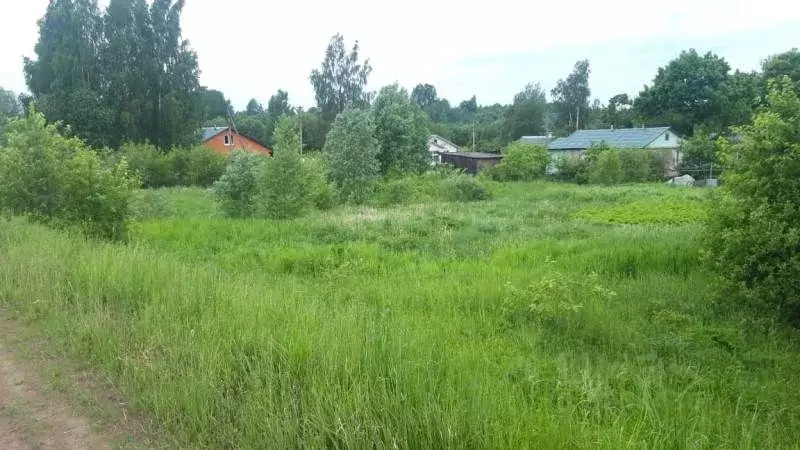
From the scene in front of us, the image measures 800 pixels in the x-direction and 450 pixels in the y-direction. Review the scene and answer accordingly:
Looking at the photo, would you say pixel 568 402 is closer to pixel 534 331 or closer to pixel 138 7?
pixel 534 331

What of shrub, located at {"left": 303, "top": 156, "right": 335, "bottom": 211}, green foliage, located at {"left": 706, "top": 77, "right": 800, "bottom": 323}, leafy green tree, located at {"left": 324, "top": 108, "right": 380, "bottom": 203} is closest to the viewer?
green foliage, located at {"left": 706, "top": 77, "right": 800, "bottom": 323}

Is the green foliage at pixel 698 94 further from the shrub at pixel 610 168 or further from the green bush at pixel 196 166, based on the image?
the green bush at pixel 196 166

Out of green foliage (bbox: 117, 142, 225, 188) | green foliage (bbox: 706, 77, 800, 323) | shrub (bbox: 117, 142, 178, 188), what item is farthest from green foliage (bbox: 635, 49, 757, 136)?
green foliage (bbox: 706, 77, 800, 323)

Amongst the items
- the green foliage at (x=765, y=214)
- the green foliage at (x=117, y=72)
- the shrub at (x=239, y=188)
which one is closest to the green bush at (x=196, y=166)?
the green foliage at (x=117, y=72)

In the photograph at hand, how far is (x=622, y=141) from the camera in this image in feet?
176

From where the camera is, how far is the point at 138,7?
145 ft

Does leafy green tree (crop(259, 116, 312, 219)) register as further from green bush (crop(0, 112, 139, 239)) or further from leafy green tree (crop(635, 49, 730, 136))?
leafy green tree (crop(635, 49, 730, 136))

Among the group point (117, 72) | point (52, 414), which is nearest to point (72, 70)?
point (117, 72)

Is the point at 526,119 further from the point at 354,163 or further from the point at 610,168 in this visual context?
the point at 354,163

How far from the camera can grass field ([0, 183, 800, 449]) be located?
10.7ft

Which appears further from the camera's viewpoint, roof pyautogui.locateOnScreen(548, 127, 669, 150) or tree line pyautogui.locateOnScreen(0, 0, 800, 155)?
roof pyautogui.locateOnScreen(548, 127, 669, 150)

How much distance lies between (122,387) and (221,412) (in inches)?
39.1

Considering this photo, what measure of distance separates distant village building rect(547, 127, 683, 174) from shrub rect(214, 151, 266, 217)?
31.2 m

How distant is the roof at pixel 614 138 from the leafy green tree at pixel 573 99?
24.6m
